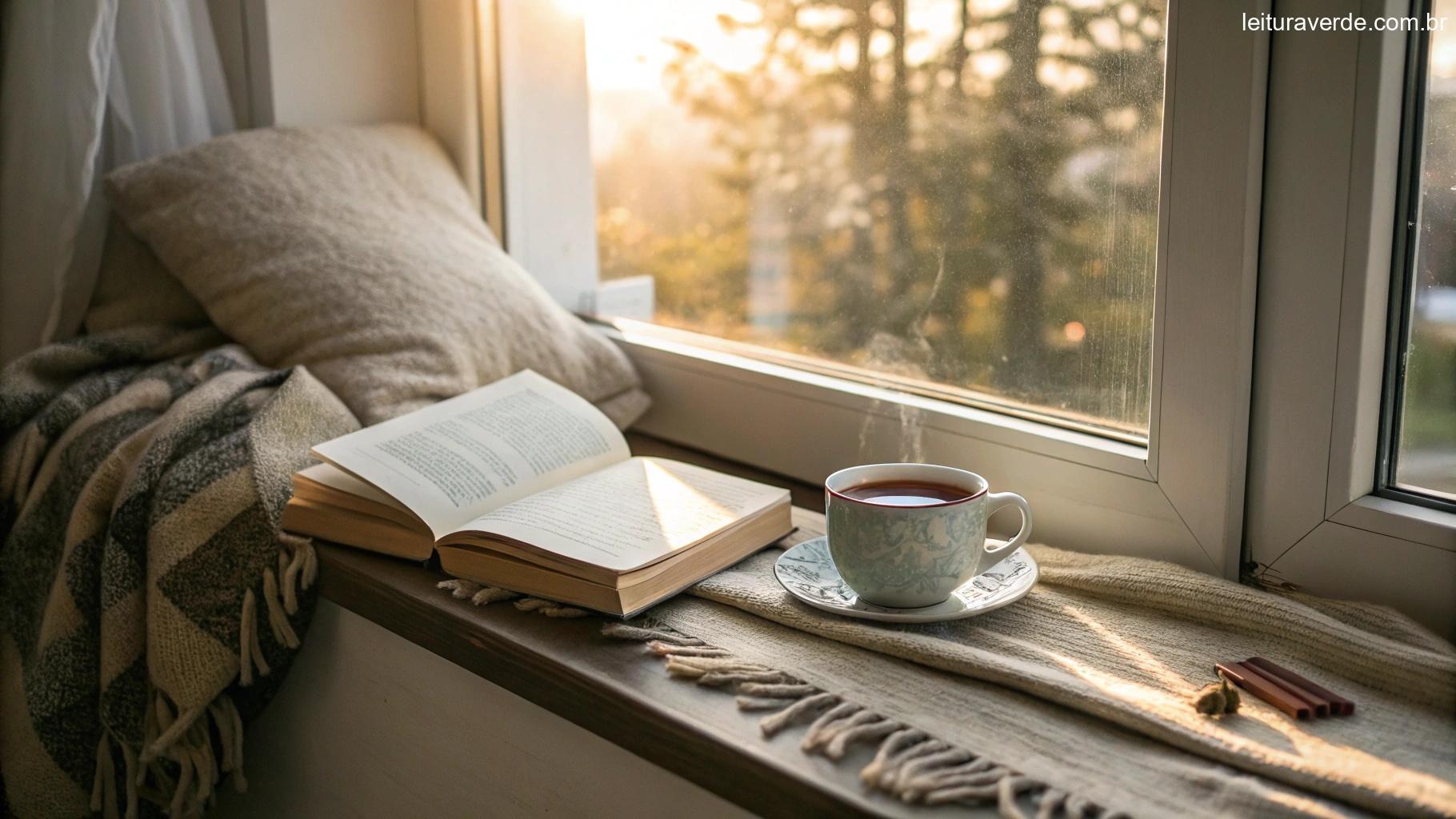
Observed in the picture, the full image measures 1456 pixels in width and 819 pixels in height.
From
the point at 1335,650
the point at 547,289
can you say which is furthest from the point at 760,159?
the point at 1335,650

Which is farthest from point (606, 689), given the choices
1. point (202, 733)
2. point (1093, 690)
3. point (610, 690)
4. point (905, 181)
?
point (905, 181)

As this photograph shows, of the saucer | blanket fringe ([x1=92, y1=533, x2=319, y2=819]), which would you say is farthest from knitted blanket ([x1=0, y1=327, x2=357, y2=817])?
the saucer

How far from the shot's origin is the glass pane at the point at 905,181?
825 mm

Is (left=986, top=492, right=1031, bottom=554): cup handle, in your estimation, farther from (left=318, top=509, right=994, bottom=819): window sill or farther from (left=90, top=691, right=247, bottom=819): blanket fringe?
(left=90, top=691, right=247, bottom=819): blanket fringe

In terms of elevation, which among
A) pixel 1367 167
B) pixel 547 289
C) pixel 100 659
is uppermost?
pixel 1367 167

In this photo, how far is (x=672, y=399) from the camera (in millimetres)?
1181

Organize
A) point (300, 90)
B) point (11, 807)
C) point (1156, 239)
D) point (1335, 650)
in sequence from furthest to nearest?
point (300, 90)
point (11, 807)
point (1156, 239)
point (1335, 650)

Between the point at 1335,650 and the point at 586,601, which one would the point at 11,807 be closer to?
the point at 586,601

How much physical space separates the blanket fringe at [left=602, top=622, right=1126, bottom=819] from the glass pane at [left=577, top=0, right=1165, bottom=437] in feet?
1.17

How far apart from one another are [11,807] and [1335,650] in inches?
39.8

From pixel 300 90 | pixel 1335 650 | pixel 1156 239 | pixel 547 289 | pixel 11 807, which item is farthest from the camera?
pixel 547 289

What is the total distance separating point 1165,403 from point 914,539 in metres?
0.23

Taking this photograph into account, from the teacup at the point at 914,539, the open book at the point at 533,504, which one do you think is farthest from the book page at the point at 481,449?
the teacup at the point at 914,539

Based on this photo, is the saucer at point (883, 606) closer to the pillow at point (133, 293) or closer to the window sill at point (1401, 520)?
the window sill at point (1401, 520)
